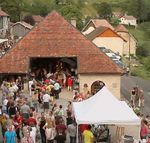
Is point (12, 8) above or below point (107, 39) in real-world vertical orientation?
above

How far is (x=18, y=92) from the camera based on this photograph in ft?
96.7

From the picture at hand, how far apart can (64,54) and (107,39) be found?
48009 millimetres

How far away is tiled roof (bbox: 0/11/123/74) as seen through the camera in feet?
120

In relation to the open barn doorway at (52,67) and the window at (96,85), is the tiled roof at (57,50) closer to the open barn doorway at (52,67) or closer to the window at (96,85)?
the window at (96,85)

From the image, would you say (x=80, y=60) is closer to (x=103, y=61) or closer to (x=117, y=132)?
(x=103, y=61)

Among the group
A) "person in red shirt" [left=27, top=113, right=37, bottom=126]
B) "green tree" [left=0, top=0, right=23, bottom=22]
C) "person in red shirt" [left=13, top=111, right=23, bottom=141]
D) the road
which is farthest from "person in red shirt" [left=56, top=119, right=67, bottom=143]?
"green tree" [left=0, top=0, right=23, bottom=22]

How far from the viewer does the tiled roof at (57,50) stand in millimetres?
36625

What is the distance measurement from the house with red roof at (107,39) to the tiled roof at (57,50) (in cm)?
4406

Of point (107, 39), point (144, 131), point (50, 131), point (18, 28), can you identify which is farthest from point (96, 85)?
point (18, 28)

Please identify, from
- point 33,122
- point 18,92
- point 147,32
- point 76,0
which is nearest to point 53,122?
point 33,122

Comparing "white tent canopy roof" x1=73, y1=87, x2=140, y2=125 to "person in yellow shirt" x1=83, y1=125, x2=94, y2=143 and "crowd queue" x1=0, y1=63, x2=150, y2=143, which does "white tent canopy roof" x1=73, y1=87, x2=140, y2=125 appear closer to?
"crowd queue" x1=0, y1=63, x2=150, y2=143

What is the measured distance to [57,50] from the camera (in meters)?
37.2

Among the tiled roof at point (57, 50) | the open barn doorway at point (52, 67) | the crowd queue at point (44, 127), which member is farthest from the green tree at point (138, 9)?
the crowd queue at point (44, 127)

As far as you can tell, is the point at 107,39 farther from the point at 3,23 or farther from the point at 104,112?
the point at 104,112
